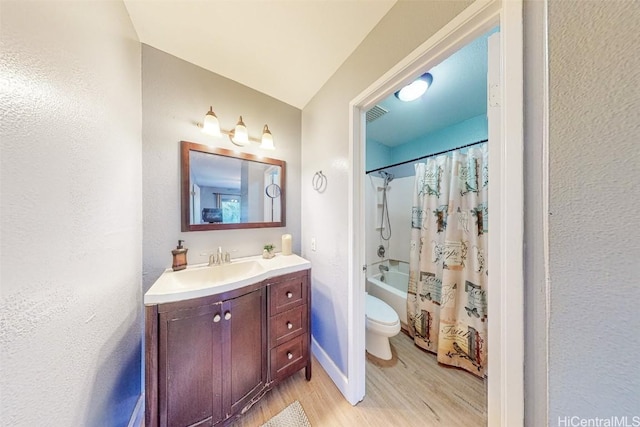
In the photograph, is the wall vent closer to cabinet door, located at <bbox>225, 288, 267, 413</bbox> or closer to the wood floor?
cabinet door, located at <bbox>225, 288, 267, 413</bbox>

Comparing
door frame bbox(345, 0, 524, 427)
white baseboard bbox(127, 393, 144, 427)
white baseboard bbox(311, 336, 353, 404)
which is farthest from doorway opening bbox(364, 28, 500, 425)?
white baseboard bbox(127, 393, 144, 427)

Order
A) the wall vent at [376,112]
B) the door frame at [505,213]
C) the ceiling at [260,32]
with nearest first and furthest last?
the door frame at [505,213] → the ceiling at [260,32] → the wall vent at [376,112]

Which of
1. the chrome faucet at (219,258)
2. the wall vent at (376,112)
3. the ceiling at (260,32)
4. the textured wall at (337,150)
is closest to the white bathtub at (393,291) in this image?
the textured wall at (337,150)

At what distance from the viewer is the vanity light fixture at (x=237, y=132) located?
134cm

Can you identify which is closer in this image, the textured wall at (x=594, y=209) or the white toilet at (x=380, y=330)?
the textured wall at (x=594, y=209)

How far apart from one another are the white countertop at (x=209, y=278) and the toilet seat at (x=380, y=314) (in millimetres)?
785

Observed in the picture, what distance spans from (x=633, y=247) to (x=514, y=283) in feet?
1.08

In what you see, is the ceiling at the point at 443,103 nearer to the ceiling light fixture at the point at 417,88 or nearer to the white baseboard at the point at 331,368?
the ceiling light fixture at the point at 417,88

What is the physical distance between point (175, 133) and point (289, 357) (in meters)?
1.74

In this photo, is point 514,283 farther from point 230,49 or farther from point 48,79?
point 230,49

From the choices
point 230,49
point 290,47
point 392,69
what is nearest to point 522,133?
point 392,69

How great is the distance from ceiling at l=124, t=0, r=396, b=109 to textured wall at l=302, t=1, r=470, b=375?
13 cm

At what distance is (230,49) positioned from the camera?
1265mm

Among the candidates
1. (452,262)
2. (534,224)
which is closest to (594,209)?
(534,224)
